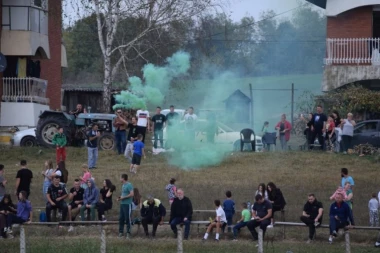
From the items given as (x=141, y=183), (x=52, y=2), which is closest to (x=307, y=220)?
(x=141, y=183)

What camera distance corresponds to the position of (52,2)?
45.8m

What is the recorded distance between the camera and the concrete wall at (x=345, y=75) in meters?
40.3

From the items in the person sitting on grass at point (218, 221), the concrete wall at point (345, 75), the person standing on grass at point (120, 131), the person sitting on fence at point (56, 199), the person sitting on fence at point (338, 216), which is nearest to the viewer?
the person sitting on fence at point (338, 216)

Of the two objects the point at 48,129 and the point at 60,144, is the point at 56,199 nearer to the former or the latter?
the point at 60,144

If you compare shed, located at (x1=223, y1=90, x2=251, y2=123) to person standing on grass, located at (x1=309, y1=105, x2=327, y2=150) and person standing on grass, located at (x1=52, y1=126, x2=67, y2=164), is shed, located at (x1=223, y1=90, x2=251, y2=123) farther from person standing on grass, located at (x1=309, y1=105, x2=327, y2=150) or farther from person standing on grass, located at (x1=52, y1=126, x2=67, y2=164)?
person standing on grass, located at (x1=52, y1=126, x2=67, y2=164)

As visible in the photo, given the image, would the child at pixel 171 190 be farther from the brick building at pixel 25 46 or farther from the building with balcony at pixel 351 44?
the brick building at pixel 25 46

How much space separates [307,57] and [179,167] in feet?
36.1

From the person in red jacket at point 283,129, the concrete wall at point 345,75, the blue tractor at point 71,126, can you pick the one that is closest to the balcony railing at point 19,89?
the blue tractor at point 71,126

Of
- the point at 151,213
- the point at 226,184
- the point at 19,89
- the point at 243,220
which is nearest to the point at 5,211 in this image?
the point at 151,213

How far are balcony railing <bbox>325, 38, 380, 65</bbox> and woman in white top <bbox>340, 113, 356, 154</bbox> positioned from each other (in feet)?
21.2

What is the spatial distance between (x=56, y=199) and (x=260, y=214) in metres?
5.46

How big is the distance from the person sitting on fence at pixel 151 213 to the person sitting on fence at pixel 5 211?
10.7 feet

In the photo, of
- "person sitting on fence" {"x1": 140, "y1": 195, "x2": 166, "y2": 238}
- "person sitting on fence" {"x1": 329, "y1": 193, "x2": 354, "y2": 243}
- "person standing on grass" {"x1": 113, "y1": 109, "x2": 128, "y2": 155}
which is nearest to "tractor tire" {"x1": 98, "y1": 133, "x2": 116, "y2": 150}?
"person standing on grass" {"x1": 113, "y1": 109, "x2": 128, "y2": 155}

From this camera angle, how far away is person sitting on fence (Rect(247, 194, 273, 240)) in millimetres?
24391
